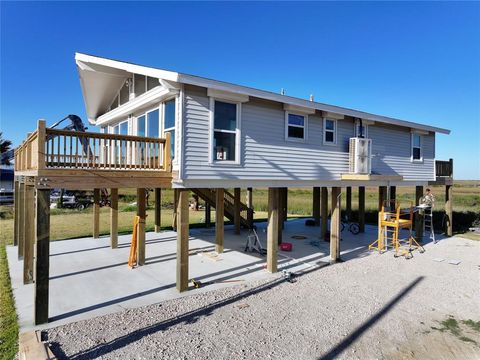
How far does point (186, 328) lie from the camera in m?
6.41

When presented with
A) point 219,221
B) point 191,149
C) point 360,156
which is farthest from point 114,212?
point 360,156

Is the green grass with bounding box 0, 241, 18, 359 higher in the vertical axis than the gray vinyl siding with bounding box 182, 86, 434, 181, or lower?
lower

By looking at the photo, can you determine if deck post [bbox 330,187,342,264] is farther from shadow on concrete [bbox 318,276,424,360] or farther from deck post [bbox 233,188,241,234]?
deck post [bbox 233,188,241,234]

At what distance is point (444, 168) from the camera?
1684 centimetres

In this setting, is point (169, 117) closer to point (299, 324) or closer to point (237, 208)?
point (299, 324)

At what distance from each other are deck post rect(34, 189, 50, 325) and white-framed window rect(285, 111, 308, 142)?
6750 mm

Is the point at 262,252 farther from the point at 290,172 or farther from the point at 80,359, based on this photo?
the point at 80,359

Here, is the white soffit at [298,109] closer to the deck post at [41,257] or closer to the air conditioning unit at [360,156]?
the air conditioning unit at [360,156]

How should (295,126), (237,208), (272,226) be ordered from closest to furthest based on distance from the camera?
(272,226) → (295,126) → (237,208)

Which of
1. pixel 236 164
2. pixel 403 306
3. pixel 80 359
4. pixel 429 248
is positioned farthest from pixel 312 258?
pixel 80 359

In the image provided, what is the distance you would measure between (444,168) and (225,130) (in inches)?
530

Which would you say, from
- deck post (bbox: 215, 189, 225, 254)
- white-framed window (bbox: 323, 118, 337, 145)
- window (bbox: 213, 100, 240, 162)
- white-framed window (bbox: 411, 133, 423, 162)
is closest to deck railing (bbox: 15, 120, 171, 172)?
window (bbox: 213, 100, 240, 162)

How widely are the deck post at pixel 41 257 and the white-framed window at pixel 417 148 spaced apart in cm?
1446

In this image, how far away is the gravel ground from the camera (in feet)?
18.4
